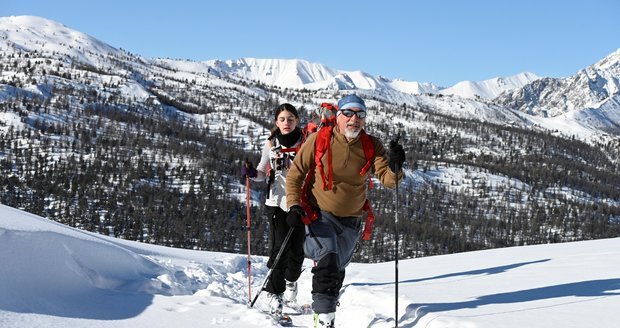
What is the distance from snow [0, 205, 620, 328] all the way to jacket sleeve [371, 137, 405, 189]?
5.23 feet

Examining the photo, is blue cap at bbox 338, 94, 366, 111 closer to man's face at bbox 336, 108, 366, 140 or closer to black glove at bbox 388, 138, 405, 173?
man's face at bbox 336, 108, 366, 140

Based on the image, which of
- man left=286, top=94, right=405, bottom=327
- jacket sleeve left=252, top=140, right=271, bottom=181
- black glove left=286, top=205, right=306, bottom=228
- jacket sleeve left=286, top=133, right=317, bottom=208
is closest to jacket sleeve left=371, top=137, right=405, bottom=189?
man left=286, top=94, right=405, bottom=327

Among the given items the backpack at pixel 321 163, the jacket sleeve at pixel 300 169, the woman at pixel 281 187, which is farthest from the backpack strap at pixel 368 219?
the woman at pixel 281 187

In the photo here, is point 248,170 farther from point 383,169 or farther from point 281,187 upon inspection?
point 383,169

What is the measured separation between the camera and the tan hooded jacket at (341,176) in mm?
5402

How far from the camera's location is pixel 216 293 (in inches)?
305

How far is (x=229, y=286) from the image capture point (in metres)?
9.38

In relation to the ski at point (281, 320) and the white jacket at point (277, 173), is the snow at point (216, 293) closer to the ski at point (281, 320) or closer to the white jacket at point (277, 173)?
the ski at point (281, 320)

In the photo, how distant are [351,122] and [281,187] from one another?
2138 mm

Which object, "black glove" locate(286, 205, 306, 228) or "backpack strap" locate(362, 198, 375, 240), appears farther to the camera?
"backpack strap" locate(362, 198, 375, 240)

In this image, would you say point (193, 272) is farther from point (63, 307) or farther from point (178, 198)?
point (178, 198)

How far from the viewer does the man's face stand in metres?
5.35

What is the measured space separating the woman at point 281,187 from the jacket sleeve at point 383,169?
1.77 metres

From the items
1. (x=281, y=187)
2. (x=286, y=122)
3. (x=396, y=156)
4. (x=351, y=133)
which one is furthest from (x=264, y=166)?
(x=396, y=156)
